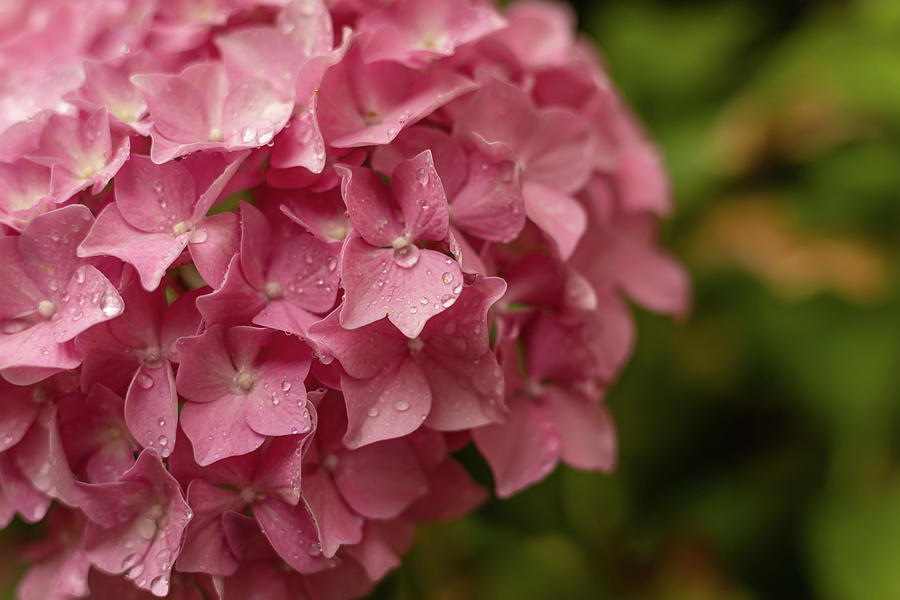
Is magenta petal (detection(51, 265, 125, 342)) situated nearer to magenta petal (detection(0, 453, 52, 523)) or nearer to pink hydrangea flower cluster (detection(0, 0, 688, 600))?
pink hydrangea flower cluster (detection(0, 0, 688, 600))

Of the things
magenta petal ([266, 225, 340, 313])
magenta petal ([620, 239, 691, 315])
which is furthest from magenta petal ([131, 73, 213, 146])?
magenta petal ([620, 239, 691, 315])

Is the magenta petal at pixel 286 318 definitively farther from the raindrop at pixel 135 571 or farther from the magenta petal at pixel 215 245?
the raindrop at pixel 135 571

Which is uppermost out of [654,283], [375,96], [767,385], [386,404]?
[375,96]

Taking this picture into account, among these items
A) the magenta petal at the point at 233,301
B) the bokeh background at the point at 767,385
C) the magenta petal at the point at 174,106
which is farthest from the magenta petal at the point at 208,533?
the bokeh background at the point at 767,385

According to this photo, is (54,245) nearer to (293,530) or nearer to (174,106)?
(174,106)

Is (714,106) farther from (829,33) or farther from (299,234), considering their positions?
(299,234)

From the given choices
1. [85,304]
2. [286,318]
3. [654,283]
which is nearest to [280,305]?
[286,318]
